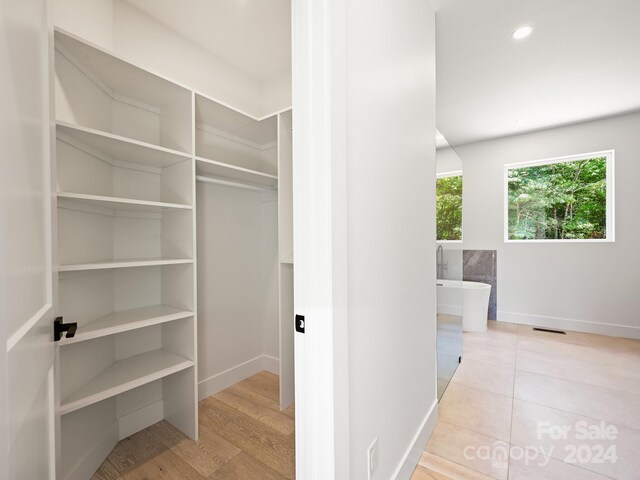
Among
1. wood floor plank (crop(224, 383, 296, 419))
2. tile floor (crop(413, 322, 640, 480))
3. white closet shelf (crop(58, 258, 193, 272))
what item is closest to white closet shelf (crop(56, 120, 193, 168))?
white closet shelf (crop(58, 258, 193, 272))

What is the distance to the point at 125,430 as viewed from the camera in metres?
1.73

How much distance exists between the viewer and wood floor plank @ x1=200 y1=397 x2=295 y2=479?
1571mm

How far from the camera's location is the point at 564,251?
3580 mm

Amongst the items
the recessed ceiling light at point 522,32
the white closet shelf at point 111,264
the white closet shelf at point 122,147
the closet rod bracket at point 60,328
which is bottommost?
the closet rod bracket at point 60,328

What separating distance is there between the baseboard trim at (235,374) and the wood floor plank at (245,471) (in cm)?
72

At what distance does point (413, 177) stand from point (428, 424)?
1.43 metres

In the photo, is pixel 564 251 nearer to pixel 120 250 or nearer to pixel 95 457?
pixel 120 250

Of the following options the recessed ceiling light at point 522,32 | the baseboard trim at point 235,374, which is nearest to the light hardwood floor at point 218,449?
the baseboard trim at point 235,374

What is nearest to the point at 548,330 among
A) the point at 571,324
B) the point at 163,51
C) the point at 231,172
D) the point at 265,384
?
the point at 571,324

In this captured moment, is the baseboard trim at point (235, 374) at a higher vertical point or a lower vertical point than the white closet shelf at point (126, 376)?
lower

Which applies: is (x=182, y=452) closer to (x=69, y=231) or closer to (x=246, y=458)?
(x=246, y=458)

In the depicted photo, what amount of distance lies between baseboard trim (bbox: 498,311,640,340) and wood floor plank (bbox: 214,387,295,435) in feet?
11.3

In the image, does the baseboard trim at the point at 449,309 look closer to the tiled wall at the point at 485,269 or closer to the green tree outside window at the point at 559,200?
the tiled wall at the point at 485,269

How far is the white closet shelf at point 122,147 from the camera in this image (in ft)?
4.21
